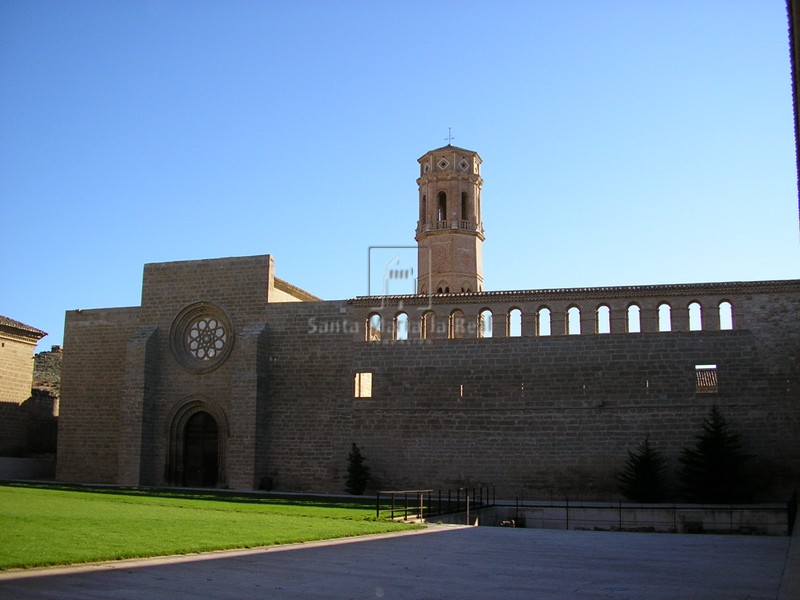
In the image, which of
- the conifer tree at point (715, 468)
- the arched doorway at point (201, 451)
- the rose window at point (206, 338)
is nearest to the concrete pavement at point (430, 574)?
the conifer tree at point (715, 468)

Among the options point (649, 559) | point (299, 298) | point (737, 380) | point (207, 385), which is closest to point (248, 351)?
point (207, 385)

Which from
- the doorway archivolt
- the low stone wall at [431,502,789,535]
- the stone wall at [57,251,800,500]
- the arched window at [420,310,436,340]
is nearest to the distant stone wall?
the stone wall at [57,251,800,500]

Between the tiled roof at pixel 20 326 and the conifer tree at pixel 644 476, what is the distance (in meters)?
20.1

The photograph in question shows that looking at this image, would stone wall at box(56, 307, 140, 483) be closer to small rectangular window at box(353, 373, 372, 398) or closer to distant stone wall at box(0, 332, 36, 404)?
distant stone wall at box(0, 332, 36, 404)

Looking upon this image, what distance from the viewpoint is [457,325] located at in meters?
23.3

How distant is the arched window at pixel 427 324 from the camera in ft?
76.3

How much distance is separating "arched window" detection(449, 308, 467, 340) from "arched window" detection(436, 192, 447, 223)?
9.34 metres

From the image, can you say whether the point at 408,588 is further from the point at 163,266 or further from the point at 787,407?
the point at 163,266

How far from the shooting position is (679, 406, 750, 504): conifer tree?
19303 mm

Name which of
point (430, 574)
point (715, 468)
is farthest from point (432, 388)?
point (430, 574)

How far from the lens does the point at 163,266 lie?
26.8 metres

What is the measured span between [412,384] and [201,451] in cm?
694

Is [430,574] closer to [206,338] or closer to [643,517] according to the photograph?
[643,517]

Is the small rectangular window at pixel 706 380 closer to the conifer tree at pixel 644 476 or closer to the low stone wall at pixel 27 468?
the conifer tree at pixel 644 476
